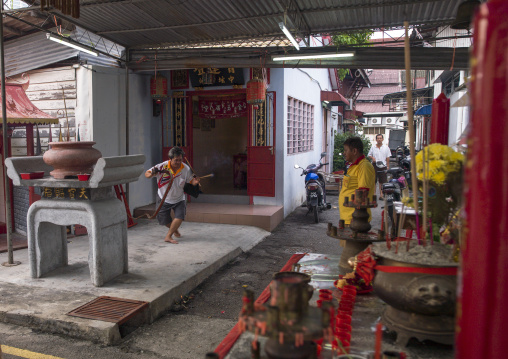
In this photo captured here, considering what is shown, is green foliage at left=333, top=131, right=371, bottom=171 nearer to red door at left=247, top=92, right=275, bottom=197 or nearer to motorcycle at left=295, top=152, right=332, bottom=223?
motorcycle at left=295, top=152, right=332, bottom=223

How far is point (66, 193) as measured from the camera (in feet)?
17.6

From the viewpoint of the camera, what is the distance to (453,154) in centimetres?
255

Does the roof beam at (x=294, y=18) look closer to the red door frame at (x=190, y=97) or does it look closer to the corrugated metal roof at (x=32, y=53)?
the red door frame at (x=190, y=97)

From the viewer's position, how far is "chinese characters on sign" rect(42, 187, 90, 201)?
17.3 feet

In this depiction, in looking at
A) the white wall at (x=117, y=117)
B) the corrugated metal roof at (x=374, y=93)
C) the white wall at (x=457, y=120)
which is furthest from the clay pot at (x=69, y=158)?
the corrugated metal roof at (x=374, y=93)

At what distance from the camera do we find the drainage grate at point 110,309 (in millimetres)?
4414

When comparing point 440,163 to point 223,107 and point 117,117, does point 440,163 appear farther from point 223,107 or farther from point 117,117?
point 223,107

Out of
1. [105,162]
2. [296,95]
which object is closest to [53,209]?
[105,162]

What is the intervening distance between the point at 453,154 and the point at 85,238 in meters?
7.25

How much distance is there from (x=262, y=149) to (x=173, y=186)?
332cm

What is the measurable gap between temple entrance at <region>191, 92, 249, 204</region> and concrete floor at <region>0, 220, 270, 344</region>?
350cm

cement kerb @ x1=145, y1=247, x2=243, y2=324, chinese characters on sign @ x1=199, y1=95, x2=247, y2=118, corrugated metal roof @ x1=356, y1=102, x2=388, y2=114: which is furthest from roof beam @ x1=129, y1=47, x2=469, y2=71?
corrugated metal roof @ x1=356, y1=102, x2=388, y2=114

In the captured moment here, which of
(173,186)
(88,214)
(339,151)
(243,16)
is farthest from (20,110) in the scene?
(339,151)

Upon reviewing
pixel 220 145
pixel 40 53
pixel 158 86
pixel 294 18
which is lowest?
pixel 220 145
